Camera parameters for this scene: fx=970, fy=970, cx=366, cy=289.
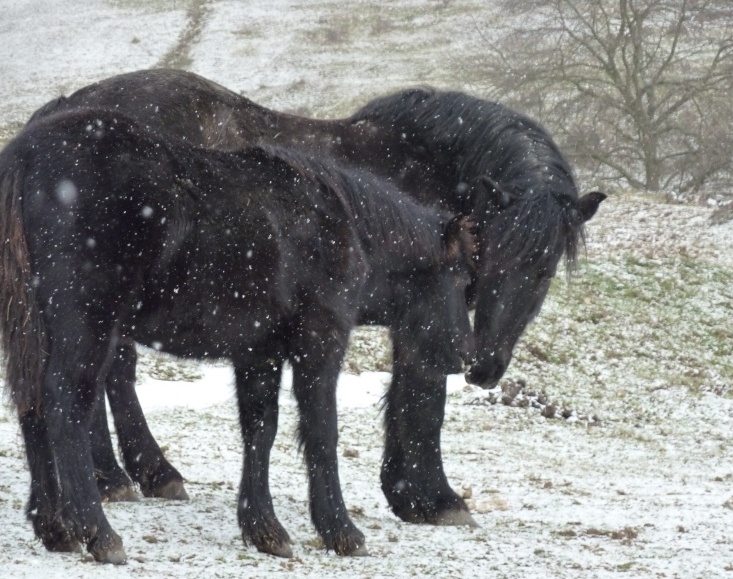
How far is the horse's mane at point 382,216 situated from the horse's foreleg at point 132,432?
72.9 inches

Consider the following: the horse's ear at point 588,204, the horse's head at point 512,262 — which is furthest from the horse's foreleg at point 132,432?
the horse's ear at point 588,204

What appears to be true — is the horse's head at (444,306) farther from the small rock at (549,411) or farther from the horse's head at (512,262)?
the small rock at (549,411)

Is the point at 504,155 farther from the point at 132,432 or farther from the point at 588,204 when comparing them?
the point at 132,432

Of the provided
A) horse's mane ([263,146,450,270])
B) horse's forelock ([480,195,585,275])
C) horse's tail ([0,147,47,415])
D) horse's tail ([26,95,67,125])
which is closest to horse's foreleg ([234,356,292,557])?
horse's mane ([263,146,450,270])

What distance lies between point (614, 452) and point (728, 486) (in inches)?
61.5

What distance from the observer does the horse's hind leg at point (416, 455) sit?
632 cm

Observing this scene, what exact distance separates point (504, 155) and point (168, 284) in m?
2.87

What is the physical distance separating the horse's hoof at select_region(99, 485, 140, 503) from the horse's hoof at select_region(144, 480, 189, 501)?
15 cm

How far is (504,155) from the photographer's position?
6641 mm

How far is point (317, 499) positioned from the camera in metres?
5.12

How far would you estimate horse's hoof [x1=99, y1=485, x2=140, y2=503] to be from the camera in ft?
19.8

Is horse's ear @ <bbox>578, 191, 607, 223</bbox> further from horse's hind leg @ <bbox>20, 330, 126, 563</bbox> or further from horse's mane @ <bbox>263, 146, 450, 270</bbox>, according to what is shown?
horse's hind leg @ <bbox>20, 330, 126, 563</bbox>

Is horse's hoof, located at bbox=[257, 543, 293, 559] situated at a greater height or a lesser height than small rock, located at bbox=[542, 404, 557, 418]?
greater

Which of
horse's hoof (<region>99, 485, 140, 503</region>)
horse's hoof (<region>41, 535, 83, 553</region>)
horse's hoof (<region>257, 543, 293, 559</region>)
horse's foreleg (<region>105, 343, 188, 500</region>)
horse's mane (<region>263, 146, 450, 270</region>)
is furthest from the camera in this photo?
horse's foreleg (<region>105, 343, 188, 500</region>)
